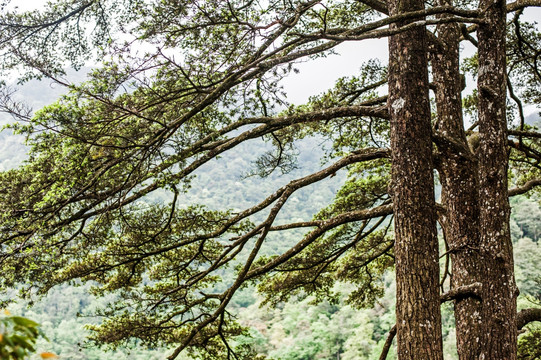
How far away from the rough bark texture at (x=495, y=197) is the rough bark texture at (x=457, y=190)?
30 cm

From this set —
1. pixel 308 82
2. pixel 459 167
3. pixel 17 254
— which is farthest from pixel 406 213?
pixel 308 82

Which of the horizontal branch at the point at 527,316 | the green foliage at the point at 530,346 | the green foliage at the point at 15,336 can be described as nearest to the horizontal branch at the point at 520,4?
the horizontal branch at the point at 527,316

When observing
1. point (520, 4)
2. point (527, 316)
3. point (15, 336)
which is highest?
point (520, 4)

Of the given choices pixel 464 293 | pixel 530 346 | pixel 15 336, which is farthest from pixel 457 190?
pixel 15 336

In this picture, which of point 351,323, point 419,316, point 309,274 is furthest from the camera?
point 351,323

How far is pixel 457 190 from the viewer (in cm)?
424

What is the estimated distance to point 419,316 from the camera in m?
3.10

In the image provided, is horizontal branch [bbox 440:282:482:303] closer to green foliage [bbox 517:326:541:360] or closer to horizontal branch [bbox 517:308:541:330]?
horizontal branch [bbox 517:308:541:330]

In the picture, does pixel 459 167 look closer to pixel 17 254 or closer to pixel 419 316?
pixel 419 316

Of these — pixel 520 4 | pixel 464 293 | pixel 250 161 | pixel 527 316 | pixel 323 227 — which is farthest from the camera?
pixel 250 161

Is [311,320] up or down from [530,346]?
up

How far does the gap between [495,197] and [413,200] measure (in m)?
0.67

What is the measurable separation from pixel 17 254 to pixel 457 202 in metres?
3.89

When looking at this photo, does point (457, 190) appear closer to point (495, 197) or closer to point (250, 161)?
point (495, 197)
